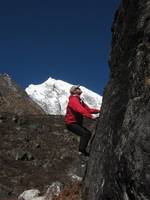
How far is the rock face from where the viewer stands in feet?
27.6

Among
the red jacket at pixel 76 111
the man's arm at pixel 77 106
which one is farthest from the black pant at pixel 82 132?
the man's arm at pixel 77 106

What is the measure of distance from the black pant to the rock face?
1.32 metres

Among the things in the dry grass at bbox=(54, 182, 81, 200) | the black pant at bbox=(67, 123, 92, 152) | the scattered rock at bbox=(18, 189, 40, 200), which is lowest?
the scattered rock at bbox=(18, 189, 40, 200)

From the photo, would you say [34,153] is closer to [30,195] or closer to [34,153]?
[34,153]

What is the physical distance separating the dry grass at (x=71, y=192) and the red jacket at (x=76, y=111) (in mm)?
2088

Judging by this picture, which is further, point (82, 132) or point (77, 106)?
point (82, 132)

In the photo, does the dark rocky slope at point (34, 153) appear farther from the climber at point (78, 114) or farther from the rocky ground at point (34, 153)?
the climber at point (78, 114)

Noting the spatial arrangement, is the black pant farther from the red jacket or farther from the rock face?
the rock face

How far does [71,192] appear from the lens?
14.5 m

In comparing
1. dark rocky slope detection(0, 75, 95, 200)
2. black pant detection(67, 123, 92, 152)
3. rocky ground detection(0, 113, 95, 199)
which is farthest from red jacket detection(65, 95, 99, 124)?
rocky ground detection(0, 113, 95, 199)

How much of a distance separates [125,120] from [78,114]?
445 cm

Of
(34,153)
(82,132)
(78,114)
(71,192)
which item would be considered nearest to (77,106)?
(78,114)

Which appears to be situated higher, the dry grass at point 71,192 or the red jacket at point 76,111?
the red jacket at point 76,111

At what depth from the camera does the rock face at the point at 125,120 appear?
8.42 m
